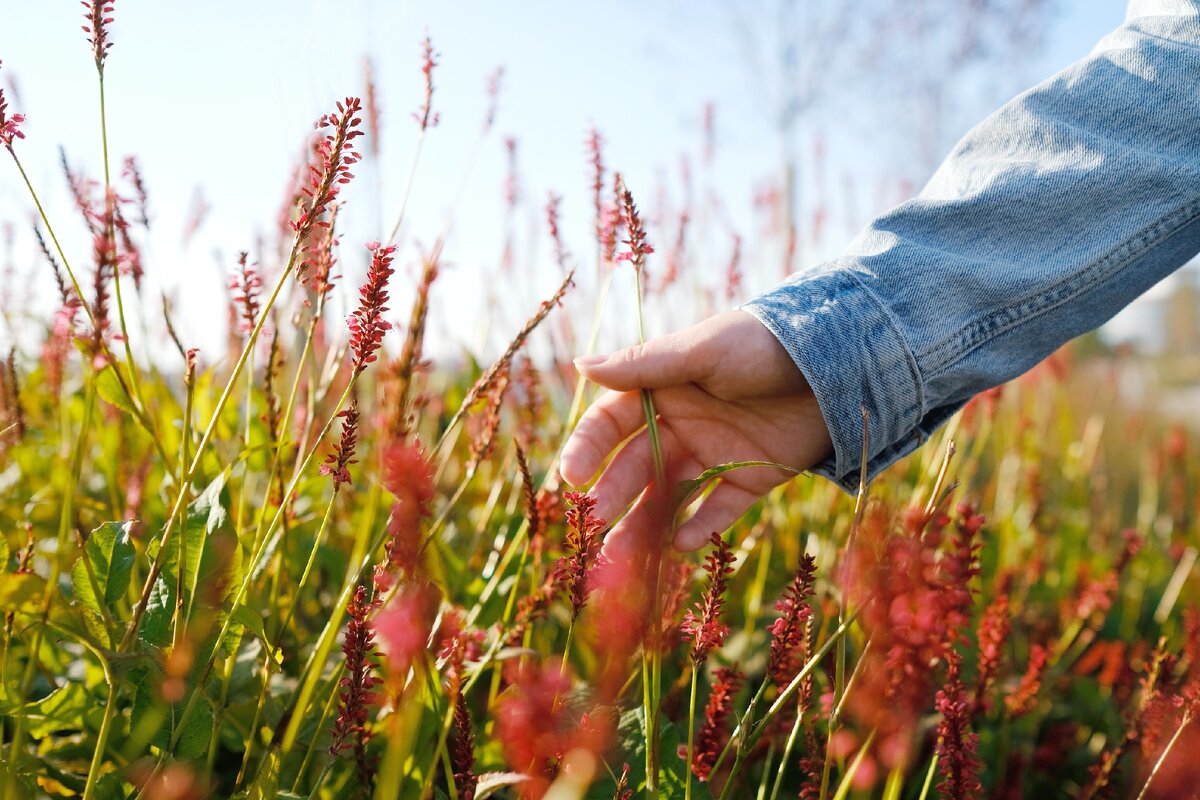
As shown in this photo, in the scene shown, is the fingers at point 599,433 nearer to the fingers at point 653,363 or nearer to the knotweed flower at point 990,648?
the fingers at point 653,363

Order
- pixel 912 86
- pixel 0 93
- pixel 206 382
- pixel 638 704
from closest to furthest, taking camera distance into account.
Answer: pixel 0 93 → pixel 638 704 → pixel 206 382 → pixel 912 86

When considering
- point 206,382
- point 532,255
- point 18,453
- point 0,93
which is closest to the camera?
point 0,93

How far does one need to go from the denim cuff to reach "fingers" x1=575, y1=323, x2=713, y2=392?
0.37 ft

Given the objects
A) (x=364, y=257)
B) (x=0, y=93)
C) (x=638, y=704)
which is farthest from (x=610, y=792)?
(x=364, y=257)

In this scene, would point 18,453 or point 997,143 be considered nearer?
point 997,143

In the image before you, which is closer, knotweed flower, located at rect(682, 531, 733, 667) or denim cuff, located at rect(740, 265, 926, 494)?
knotweed flower, located at rect(682, 531, 733, 667)

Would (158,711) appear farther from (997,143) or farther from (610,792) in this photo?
(997,143)

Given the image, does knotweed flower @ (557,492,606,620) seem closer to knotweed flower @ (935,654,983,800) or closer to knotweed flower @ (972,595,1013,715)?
knotweed flower @ (935,654,983,800)

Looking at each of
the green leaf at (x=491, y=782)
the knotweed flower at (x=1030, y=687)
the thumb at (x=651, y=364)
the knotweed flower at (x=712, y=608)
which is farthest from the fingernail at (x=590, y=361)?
the knotweed flower at (x=1030, y=687)

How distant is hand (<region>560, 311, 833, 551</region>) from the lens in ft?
3.55

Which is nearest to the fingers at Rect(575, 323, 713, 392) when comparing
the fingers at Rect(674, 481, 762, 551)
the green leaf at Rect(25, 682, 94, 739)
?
the fingers at Rect(674, 481, 762, 551)

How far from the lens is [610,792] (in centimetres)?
94

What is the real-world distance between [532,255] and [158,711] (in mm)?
2100

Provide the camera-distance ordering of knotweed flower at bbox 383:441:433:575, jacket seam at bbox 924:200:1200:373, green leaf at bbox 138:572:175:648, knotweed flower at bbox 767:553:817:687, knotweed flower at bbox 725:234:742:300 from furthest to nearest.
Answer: knotweed flower at bbox 725:234:742:300 → jacket seam at bbox 924:200:1200:373 → green leaf at bbox 138:572:175:648 → knotweed flower at bbox 767:553:817:687 → knotweed flower at bbox 383:441:433:575
